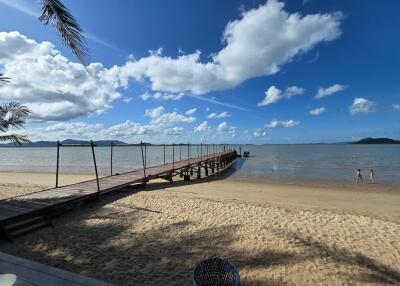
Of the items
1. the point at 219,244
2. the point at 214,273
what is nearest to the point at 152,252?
the point at 219,244

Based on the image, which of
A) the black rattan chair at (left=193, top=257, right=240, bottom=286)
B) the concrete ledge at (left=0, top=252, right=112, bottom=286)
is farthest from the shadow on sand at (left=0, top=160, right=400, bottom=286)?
the concrete ledge at (left=0, top=252, right=112, bottom=286)

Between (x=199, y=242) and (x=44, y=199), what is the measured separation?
18.2 ft

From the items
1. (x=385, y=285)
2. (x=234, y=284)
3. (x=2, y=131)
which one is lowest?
(x=385, y=285)

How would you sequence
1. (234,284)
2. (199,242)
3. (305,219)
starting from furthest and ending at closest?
(305,219)
(199,242)
(234,284)

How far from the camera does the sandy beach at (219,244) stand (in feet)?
17.8

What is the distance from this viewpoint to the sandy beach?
542cm

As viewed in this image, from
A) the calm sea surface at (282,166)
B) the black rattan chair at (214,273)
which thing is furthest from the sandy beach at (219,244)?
the calm sea surface at (282,166)

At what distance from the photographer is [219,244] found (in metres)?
6.85

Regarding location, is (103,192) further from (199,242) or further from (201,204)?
(199,242)

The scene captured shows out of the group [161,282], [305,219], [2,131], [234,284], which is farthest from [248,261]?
[2,131]

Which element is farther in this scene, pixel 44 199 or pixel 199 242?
pixel 44 199

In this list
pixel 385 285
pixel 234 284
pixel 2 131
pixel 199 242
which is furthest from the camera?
pixel 2 131

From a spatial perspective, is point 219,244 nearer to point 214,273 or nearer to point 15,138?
point 214,273

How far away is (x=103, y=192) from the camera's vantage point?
11727 millimetres
